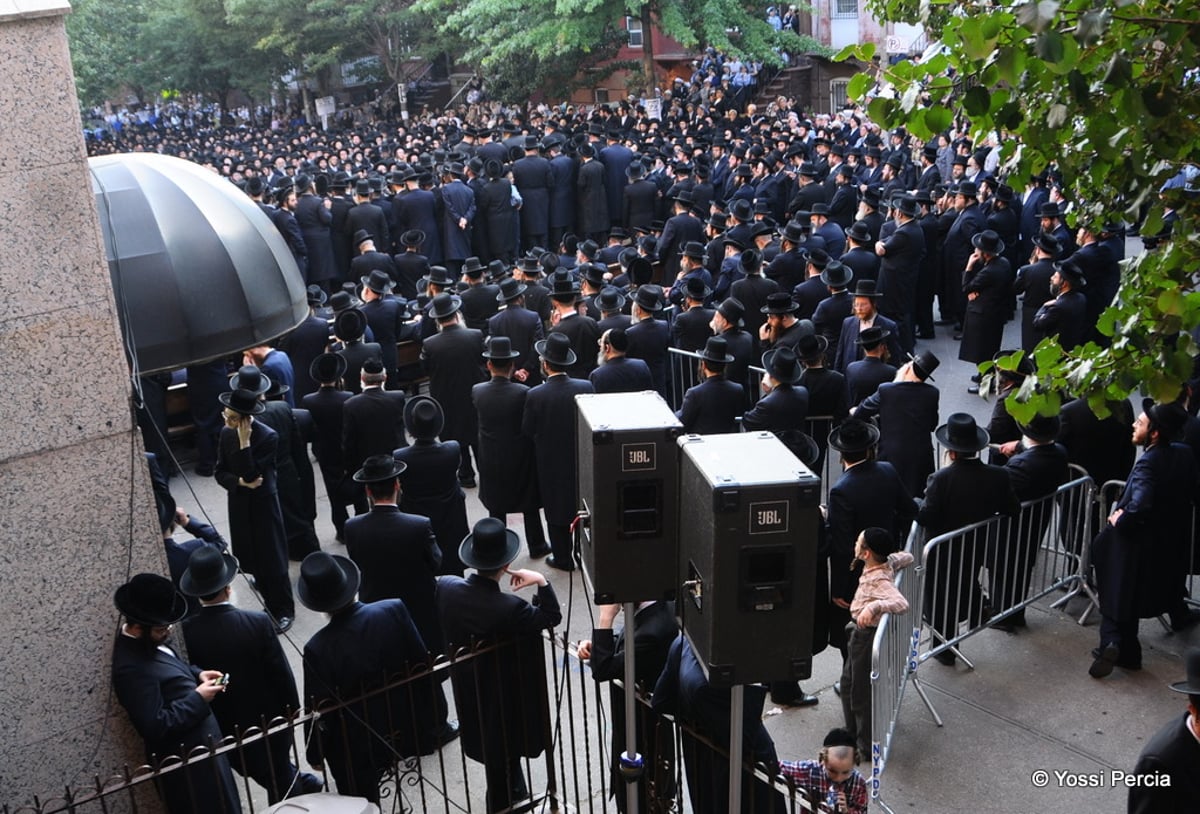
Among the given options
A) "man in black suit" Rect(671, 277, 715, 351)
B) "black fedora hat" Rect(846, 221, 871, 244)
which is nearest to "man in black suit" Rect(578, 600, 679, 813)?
"man in black suit" Rect(671, 277, 715, 351)

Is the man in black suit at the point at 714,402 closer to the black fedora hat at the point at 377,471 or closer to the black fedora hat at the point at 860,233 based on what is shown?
the black fedora hat at the point at 377,471

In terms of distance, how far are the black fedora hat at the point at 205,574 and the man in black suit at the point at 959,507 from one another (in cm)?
410

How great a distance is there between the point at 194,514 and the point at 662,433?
24.0 ft

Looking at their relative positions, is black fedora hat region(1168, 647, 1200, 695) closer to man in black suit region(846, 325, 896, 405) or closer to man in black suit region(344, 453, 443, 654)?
man in black suit region(344, 453, 443, 654)

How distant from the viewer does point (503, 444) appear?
8.94 m

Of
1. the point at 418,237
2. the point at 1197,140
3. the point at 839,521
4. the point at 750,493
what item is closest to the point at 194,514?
the point at 418,237

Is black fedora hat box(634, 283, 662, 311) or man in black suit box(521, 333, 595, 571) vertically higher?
black fedora hat box(634, 283, 662, 311)

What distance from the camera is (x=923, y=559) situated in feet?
22.0

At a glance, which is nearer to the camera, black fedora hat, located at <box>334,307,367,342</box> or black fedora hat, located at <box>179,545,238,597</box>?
black fedora hat, located at <box>179,545,238,597</box>

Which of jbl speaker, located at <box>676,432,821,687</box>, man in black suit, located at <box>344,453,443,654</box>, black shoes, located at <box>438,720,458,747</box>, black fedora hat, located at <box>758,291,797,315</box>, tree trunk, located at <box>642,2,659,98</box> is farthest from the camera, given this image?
tree trunk, located at <box>642,2,659,98</box>

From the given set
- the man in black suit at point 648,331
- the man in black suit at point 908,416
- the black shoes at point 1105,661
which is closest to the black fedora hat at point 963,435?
the man in black suit at point 908,416

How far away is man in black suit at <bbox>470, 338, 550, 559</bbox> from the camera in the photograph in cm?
886

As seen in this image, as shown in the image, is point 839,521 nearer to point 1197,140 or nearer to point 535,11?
point 1197,140

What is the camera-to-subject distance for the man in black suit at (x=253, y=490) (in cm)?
769
